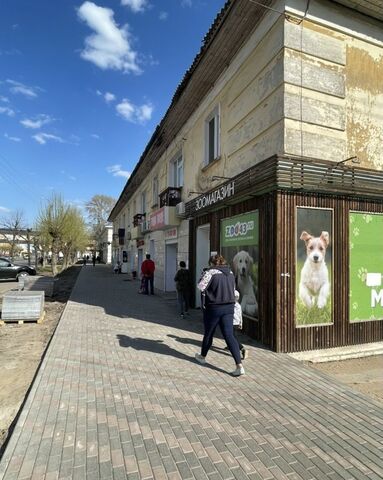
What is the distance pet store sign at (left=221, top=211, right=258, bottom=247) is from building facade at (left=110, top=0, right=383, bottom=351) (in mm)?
40

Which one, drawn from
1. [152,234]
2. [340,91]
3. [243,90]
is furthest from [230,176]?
[152,234]

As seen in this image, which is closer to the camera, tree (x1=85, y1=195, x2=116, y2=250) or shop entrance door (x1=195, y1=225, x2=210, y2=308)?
shop entrance door (x1=195, y1=225, x2=210, y2=308)

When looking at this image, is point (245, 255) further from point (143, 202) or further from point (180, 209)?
point (143, 202)

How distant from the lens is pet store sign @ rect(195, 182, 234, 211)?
24.7 ft

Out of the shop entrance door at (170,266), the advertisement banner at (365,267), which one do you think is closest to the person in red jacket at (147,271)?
the shop entrance door at (170,266)

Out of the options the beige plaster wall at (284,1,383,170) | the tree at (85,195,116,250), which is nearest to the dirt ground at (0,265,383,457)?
the beige plaster wall at (284,1,383,170)

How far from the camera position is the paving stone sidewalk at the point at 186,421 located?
8.79ft

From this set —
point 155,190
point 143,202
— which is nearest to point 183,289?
point 155,190

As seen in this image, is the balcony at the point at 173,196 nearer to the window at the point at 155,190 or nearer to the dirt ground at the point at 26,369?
the window at the point at 155,190

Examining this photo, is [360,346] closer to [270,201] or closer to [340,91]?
[270,201]

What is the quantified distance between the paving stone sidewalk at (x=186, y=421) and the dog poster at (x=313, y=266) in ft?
3.51

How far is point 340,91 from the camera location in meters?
6.36

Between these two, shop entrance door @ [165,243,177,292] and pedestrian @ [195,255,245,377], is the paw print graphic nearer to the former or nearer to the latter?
pedestrian @ [195,255,245,377]

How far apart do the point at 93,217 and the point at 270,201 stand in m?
65.7
